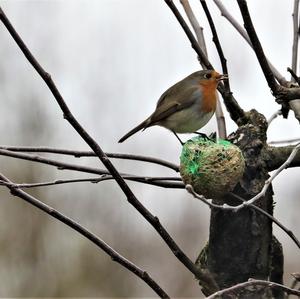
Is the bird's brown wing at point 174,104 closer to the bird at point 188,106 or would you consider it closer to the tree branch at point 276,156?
the bird at point 188,106

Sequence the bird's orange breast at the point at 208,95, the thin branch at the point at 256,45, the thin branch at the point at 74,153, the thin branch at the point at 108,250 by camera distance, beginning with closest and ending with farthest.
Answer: the thin branch at the point at 108,250 → the thin branch at the point at 256,45 → the thin branch at the point at 74,153 → the bird's orange breast at the point at 208,95

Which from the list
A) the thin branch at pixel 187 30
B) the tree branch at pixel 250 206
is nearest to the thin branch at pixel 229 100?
the thin branch at pixel 187 30

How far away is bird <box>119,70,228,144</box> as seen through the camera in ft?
10.1

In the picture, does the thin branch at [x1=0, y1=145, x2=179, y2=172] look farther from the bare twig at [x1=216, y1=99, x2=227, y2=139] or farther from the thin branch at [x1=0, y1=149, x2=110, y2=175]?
the bare twig at [x1=216, y1=99, x2=227, y2=139]

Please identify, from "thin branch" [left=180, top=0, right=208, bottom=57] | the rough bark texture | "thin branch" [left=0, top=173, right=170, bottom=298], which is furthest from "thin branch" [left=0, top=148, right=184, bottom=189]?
"thin branch" [left=180, top=0, right=208, bottom=57]

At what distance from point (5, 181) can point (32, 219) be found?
596 centimetres

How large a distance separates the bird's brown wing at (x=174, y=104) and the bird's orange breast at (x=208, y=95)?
28 millimetres

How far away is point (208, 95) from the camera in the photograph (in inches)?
123

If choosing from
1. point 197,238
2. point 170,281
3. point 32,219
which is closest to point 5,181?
point 32,219

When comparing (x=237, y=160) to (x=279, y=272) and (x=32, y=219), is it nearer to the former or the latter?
(x=279, y=272)

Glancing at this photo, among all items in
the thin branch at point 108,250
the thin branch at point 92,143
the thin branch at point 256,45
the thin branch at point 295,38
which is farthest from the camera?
the thin branch at point 295,38

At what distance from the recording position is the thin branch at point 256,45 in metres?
1.50

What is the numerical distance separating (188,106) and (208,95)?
4.3 inches

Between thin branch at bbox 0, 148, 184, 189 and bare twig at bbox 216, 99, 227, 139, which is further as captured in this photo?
bare twig at bbox 216, 99, 227, 139
